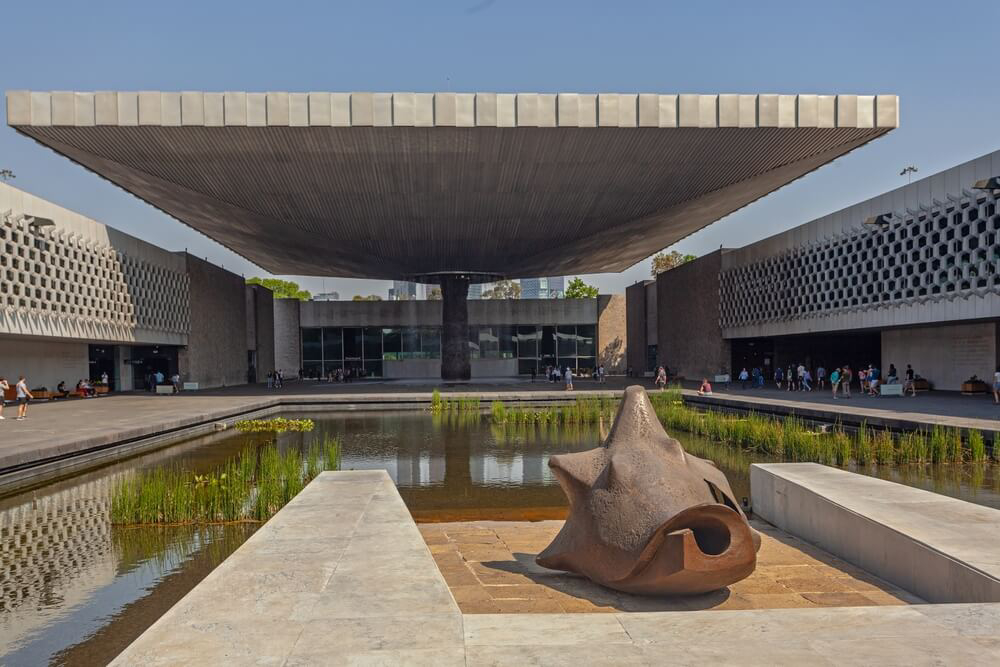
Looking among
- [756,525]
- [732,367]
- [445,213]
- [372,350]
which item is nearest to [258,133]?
[445,213]

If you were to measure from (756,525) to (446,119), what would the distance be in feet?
52.4

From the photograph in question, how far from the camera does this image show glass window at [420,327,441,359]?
50.4 meters

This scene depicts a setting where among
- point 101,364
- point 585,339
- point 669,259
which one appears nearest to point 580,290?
point 669,259

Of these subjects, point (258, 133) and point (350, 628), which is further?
point (258, 133)

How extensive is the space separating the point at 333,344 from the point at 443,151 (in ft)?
103

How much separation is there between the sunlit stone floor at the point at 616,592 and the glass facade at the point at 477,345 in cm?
4374

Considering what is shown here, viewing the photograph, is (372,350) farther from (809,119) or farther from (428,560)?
(428,560)

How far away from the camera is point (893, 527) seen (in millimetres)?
5293

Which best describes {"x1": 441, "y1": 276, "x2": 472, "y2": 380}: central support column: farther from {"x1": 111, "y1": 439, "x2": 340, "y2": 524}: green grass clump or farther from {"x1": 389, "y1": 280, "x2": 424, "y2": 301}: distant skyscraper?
{"x1": 111, "y1": 439, "x2": 340, "y2": 524}: green grass clump

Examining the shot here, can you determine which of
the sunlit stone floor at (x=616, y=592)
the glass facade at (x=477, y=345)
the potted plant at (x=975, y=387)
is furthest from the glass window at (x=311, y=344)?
the sunlit stone floor at (x=616, y=592)

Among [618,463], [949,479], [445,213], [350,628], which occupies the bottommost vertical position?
[949,479]

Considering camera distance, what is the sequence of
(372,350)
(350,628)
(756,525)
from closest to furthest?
1. (350,628)
2. (756,525)
3. (372,350)

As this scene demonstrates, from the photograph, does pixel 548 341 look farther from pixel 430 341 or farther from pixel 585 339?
pixel 430 341

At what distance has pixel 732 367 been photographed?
37312 mm
